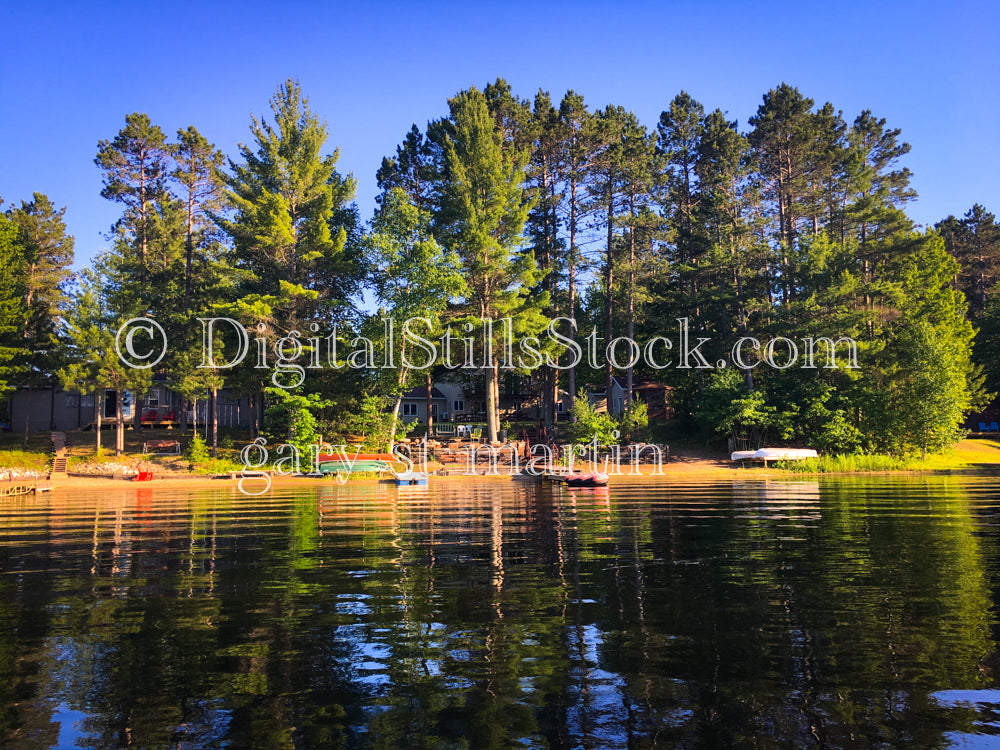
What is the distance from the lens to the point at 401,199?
50.1 metres

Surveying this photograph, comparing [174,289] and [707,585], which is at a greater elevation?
[174,289]

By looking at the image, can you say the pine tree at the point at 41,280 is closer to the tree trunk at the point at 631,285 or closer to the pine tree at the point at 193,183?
the pine tree at the point at 193,183

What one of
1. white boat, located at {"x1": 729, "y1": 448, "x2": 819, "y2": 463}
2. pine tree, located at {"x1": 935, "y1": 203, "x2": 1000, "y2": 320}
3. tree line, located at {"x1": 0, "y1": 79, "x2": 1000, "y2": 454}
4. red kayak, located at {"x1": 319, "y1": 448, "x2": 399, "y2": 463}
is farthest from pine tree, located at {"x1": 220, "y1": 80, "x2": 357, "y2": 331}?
pine tree, located at {"x1": 935, "y1": 203, "x2": 1000, "y2": 320}

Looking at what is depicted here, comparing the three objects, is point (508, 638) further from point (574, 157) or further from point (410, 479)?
point (574, 157)

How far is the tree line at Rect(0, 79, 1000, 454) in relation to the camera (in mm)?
47844

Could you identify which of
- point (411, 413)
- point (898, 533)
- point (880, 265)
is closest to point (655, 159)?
point (880, 265)

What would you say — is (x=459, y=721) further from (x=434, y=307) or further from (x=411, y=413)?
(x=411, y=413)

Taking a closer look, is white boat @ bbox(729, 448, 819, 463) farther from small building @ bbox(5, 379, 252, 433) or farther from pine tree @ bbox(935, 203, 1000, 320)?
pine tree @ bbox(935, 203, 1000, 320)

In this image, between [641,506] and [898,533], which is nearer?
[898,533]

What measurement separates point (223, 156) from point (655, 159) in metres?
34.6

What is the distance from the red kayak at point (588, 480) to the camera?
3231 centimetres

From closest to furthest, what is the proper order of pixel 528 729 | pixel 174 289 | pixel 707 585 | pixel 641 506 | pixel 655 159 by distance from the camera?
pixel 528 729 < pixel 707 585 < pixel 641 506 < pixel 174 289 < pixel 655 159

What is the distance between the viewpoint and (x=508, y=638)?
791 cm

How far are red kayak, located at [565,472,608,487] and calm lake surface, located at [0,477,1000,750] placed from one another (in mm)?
15077
